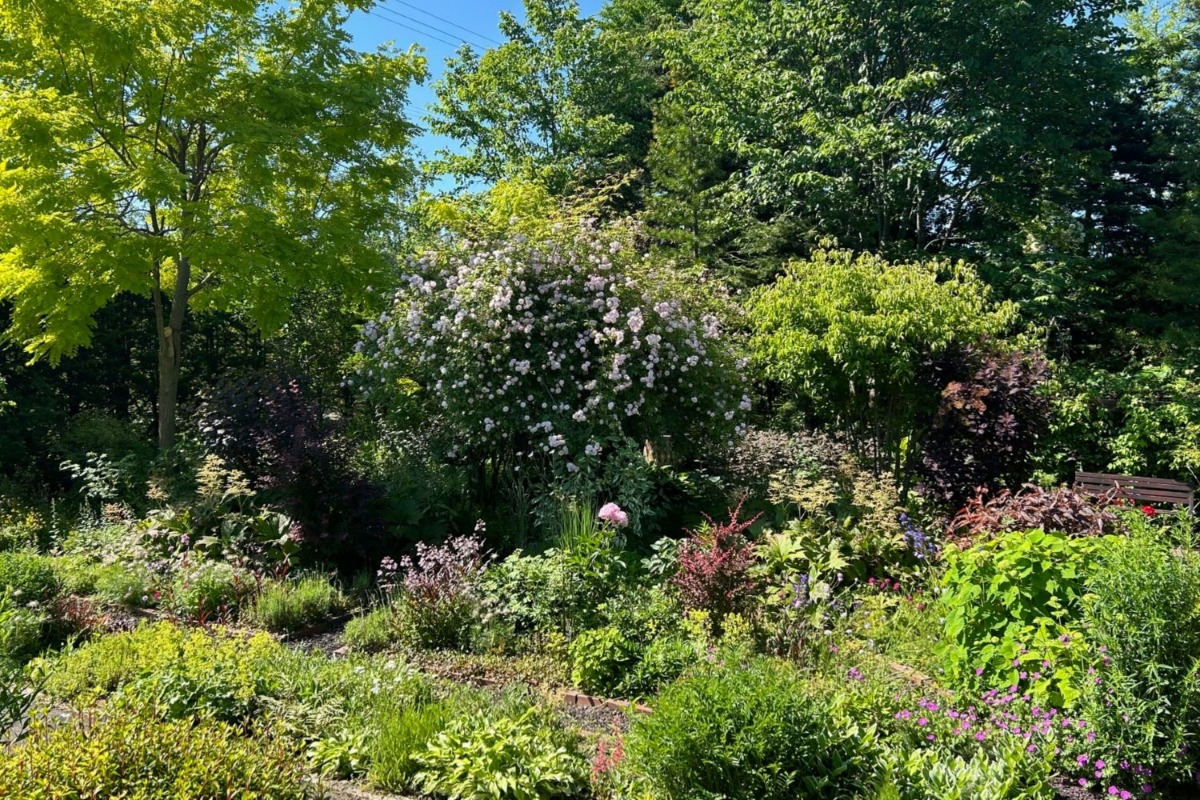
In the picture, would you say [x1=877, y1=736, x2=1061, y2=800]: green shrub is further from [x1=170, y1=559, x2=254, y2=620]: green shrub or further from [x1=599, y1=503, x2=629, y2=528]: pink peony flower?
[x1=170, y1=559, x2=254, y2=620]: green shrub

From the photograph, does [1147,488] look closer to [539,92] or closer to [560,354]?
[560,354]

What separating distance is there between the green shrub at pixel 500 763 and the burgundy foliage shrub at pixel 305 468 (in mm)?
3531

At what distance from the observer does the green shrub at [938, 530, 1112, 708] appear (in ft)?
11.3

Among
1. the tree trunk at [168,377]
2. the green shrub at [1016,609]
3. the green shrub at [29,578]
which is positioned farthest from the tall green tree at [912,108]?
the green shrub at [29,578]

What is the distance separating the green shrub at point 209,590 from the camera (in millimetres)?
5586

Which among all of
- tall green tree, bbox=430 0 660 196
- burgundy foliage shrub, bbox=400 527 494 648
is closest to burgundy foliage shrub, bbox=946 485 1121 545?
burgundy foliage shrub, bbox=400 527 494 648

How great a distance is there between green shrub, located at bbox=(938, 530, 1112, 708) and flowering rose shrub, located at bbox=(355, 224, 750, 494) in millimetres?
3680

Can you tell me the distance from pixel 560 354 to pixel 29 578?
442 centimetres

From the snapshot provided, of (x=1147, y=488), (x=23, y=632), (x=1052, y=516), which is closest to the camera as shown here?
(x=23, y=632)

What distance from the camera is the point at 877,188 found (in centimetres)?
1516

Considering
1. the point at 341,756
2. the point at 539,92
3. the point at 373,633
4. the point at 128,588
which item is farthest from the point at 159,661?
the point at 539,92

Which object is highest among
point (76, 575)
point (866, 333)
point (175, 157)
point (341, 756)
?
point (175, 157)

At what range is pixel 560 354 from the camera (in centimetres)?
733

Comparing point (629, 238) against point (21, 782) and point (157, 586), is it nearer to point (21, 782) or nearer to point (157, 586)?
point (157, 586)
